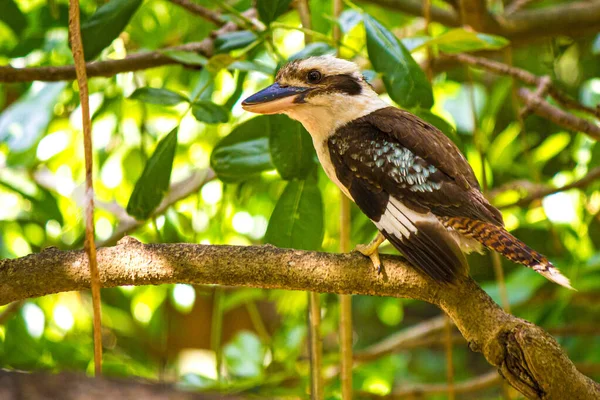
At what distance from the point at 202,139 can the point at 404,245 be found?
1.64 metres

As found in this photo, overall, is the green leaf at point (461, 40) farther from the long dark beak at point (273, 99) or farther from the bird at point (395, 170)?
the long dark beak at point (273, 99)

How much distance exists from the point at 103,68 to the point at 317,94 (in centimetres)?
59

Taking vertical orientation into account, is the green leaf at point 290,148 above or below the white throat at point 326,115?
below

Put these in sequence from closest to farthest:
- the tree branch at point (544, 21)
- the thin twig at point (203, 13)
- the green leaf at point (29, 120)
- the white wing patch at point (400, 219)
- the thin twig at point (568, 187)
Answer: the white wing patch at point (400, 219)
the thin twig at point (203, 13)
the green leaf at point (29, 120)
the thin twig at point (568, 187)
the tree branch at point (544, 21)

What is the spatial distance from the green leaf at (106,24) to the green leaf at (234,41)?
30 centimetres

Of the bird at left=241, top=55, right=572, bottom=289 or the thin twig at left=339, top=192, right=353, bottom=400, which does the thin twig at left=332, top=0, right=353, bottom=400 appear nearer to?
the thin twig at left=339, top=192, right=353, bottom=400

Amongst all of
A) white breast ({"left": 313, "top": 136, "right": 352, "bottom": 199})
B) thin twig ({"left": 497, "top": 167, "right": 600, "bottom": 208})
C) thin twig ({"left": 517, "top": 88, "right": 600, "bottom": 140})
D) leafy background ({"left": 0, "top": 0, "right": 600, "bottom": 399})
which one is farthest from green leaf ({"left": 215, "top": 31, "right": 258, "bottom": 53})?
thin twig ({"left": 497, "top": 167, "right": 600, "bottom": 208})

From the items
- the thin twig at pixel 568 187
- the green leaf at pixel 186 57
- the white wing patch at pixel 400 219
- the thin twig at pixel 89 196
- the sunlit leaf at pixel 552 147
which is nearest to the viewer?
the thin twig at pixel 89 196

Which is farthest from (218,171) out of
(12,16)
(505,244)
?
(12,16)

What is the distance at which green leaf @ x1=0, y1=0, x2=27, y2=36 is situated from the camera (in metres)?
2.39

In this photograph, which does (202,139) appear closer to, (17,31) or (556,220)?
(17,31)

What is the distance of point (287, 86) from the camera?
80.0 inches

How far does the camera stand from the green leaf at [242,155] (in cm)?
204

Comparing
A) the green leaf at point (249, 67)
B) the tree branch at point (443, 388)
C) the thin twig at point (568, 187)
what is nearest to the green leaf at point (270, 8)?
the green leaf at point (249, 67)
